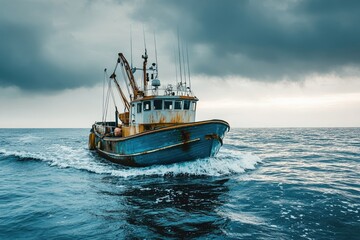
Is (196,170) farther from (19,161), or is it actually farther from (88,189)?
(19,161)

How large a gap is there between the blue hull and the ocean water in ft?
1.99

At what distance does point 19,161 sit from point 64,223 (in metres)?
17.9

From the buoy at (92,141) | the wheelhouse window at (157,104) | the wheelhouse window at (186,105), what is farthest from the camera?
the buoy at (92,141)

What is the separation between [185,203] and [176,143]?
15.6ft

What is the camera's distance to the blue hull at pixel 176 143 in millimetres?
13547

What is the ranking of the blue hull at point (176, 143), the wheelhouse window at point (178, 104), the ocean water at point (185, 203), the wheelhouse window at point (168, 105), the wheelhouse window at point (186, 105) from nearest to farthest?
the ocean water at point (185, 203)
the blue hull at point (176, 143)
the wheelhouse window at point (168, 105)
the wheelhouse window at point (178, 104)
the wheelhouse window at point (186, 105)

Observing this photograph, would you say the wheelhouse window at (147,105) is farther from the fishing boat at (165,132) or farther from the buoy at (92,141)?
the buoy at (92,141)

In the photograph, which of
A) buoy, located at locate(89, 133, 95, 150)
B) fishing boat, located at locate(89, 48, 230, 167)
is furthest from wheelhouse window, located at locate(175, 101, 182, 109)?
buoy, located at locate(89, 133, 95, 150)

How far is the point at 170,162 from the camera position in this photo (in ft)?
47.8

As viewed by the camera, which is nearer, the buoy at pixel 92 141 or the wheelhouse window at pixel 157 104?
the wheelhouse window at pixel 157 104

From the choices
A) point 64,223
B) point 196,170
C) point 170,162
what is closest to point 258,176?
point 196,170

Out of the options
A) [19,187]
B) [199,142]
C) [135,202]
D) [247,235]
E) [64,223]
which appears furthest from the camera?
[199,142]

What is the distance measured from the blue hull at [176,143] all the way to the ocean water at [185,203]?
61 cm

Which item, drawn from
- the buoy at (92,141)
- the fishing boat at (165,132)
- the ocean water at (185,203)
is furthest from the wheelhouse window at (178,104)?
the buoy at (92,141)
